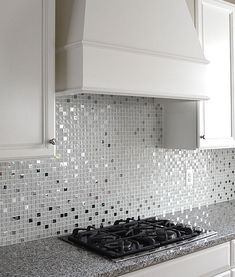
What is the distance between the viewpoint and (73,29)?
191 centimetres

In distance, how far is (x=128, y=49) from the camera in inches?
79.6

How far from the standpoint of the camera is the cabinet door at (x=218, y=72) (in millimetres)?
2643

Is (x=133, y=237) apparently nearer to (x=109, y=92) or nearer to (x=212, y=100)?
(x=109, y=92)

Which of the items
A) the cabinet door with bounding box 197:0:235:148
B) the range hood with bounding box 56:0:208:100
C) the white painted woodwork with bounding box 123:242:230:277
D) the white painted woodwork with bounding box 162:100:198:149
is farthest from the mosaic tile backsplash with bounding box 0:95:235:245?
the white painted woodwork with bounding box 123:242:230:277

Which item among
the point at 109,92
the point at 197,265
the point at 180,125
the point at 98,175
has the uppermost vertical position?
the point at 109,92

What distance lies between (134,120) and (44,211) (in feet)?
2.80

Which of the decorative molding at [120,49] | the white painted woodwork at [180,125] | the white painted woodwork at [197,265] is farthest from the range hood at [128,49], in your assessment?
the white painted woodwork at [197,265]

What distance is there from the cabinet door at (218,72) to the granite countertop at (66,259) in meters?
0.67

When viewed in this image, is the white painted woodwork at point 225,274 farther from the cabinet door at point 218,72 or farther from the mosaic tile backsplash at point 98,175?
the cabinet door at point 218,72

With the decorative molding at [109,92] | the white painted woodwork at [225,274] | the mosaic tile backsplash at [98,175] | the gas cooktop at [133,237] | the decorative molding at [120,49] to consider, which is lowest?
the white painted woodwork at [225,274]

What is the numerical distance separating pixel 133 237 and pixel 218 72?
1286 millimetres

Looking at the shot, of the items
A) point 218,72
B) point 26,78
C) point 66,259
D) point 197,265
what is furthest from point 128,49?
point 197,265

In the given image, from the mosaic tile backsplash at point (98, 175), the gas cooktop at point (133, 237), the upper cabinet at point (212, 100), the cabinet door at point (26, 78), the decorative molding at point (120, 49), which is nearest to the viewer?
the cabinet door at point (26, 78)

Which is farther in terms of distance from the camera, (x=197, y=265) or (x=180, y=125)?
(x=180, y=125)
